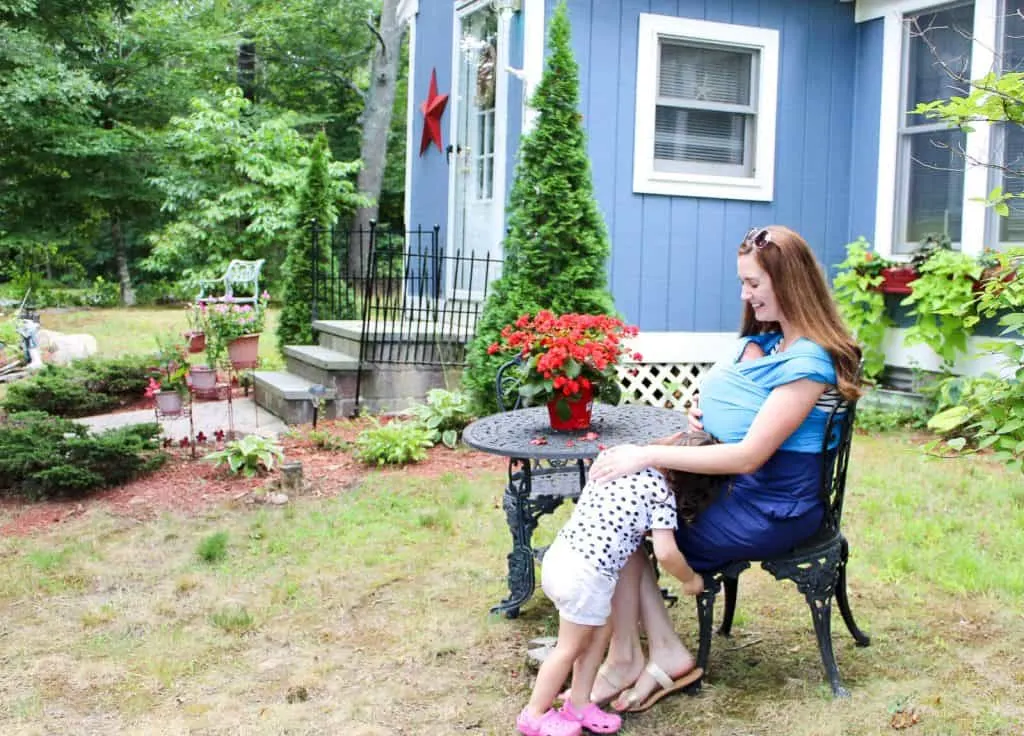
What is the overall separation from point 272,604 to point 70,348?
29.7 feet

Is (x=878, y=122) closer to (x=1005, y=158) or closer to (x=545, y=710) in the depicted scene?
(x=1005, y=158)

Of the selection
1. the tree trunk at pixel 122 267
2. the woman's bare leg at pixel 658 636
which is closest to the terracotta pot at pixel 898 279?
the woman's bare leg at pixel 658 636

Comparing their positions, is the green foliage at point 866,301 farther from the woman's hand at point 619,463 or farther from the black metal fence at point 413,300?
the woman's hand at point 619,463

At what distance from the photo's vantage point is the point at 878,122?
305 inches

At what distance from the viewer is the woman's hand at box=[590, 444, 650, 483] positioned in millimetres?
2777

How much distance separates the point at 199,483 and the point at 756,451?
13.1 ft

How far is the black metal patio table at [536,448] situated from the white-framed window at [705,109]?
12.8ft

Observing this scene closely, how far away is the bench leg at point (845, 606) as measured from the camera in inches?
123

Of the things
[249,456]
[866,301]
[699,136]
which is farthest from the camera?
[699,136]

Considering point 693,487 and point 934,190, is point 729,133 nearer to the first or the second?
point 934,190

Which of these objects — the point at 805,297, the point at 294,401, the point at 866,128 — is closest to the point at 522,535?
the point at 805,297

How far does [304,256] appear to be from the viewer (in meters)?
9.78

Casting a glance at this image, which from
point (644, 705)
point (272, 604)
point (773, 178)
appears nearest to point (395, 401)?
point (773, 178)

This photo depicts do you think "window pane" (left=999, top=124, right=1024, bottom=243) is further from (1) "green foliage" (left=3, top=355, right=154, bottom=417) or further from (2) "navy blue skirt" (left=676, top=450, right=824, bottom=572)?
(1) "green foliage" (left=3, top=355, right=154, bottom=417)
